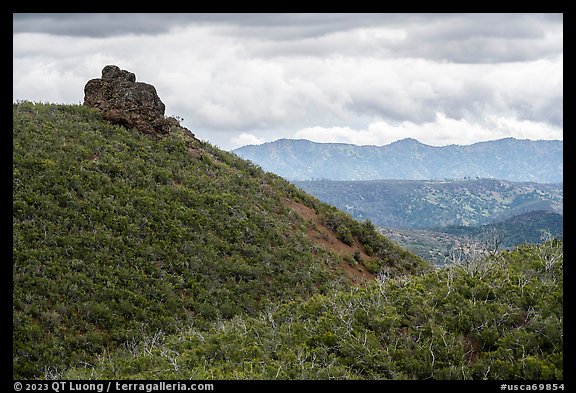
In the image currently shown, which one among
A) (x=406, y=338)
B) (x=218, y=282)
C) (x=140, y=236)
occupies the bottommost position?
(x=218, y=282)

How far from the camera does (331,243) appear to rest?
2845 centimetres

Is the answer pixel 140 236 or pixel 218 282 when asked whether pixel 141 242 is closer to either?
pixel 140 236

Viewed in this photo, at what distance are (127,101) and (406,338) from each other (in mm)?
25692

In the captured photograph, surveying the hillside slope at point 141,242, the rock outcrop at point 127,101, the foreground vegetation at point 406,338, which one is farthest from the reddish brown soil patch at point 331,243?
the foreground vegetation at point 406,338

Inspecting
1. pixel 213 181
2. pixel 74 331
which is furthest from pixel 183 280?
pixel 213 181

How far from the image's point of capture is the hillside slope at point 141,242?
643 inches

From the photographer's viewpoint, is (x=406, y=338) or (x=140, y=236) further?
(x=140, y=236)

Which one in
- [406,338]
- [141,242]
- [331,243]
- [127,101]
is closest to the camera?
[406,338]

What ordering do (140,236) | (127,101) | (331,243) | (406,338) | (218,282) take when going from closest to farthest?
1. (406,338)
2. (218,282)
3. (140,236)
4. (331,243)
5. (127,101)

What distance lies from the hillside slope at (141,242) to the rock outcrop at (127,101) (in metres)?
0.84

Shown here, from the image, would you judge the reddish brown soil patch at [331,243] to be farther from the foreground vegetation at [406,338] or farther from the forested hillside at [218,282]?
the foreground vegetation at [406,338]

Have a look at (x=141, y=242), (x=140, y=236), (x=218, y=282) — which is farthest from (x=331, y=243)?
(x=141, y=242)

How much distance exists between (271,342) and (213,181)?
1901cm

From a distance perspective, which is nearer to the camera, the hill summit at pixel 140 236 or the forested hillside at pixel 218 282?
the forested hillside at pixel 218 282
